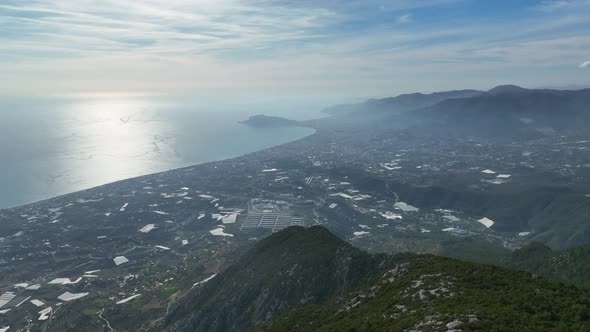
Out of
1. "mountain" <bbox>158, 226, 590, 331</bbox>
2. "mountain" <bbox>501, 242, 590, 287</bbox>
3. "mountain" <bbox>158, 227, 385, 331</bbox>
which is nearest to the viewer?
"mountain" <bbox>158, 226, 590, 331</bbox>

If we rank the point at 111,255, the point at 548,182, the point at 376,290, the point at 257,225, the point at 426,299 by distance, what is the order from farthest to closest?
1. the point at 548,182
2. the point at 257,225
3. the point at 111,255
4. the point at 376,290
5. the point at 426,299

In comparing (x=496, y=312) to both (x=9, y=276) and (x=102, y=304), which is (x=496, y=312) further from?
(x=9, y=276)

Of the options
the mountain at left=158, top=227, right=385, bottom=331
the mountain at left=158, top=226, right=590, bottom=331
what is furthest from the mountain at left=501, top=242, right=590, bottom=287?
the mountain at left=158, top=227, right=385, bottom=331

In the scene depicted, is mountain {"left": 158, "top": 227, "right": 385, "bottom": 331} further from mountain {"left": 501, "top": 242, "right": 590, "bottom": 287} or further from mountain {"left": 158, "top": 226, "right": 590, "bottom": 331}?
mountain {"left": 501, "top": 242, "right": 590, "bottom": 287}

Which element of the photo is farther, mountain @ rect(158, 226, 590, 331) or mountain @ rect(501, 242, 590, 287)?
mountain @ rect(501, 242, 590, 287)

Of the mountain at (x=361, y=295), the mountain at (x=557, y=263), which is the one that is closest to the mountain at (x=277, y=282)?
the mountain at (x=361, y=295)

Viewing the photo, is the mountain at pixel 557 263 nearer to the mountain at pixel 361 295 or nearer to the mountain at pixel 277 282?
the mountain at pixel 361 295

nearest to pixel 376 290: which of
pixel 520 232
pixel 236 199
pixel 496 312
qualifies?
pixel 496 312

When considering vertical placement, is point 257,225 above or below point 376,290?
below

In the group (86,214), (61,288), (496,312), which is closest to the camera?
(496,312)
